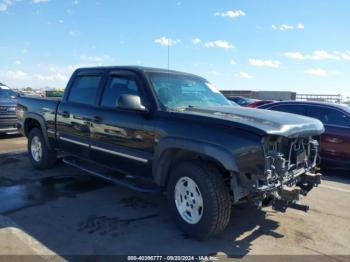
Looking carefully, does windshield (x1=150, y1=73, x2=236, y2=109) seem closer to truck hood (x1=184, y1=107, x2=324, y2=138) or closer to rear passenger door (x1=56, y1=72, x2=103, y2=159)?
truck hood (x1=184, y1=107, x2=324, y2=138)

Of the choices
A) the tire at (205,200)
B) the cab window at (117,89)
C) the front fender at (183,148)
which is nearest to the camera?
the front fender at (183,148)

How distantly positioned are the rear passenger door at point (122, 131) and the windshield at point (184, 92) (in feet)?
0.82

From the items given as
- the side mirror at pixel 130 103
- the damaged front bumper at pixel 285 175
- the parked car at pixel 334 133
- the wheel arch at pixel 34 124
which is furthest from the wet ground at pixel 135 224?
the parked car at pixel 334 133

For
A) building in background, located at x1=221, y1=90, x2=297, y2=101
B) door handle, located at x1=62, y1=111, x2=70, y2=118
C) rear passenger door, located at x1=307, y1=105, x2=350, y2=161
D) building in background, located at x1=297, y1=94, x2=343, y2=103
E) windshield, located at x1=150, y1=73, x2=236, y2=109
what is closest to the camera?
windshield, located at x1=150, y1=73, x2=236, y2=109

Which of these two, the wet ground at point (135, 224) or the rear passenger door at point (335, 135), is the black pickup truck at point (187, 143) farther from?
the rear passenger door at point (335, 135)

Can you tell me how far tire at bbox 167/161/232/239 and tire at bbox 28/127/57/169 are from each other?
3676mm

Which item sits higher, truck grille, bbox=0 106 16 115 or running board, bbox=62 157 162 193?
truck grille, bbox=0 106 16 115

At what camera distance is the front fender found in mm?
3758

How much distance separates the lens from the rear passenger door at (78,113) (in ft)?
18.9

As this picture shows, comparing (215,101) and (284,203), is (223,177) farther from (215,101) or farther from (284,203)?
(215,101)

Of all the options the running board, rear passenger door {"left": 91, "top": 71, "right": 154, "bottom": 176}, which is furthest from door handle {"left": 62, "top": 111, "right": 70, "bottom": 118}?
rear passenger door {"left": 91, "top": 71, "right": 154, "bottom": 176}

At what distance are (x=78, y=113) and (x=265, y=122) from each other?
3.17 meters

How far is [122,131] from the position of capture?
5023mm

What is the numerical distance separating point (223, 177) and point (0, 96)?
34.7 ft
